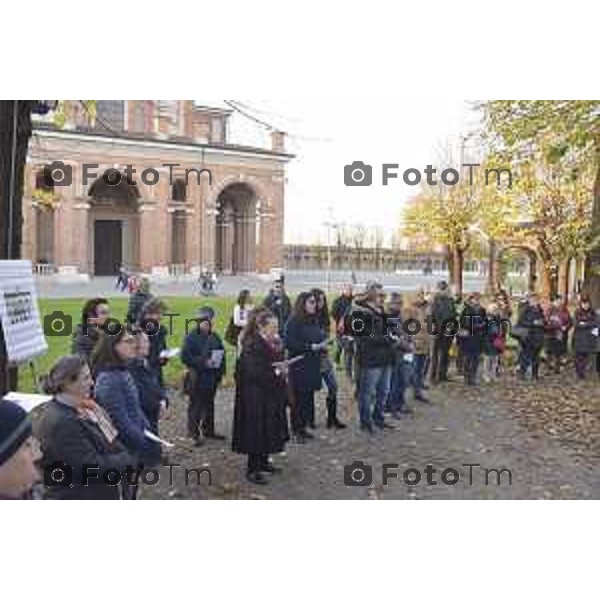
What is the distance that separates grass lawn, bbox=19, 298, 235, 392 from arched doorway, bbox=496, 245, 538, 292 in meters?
2.04

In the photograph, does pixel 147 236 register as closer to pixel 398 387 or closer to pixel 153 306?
pixel 153 306

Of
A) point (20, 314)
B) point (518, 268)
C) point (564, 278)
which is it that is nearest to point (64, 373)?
point (20, 314)

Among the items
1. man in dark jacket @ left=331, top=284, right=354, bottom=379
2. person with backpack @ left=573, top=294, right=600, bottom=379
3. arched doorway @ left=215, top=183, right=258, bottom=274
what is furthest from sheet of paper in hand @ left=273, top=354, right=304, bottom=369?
person with backpack @ left=573, top=294, right=600, bottom=379

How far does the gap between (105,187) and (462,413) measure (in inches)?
119

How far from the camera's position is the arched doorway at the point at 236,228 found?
519 cm

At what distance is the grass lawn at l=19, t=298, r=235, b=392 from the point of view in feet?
15.4

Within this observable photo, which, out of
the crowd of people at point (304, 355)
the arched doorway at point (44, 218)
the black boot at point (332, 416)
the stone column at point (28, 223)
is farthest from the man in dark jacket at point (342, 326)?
the stone column at point (28, 223)

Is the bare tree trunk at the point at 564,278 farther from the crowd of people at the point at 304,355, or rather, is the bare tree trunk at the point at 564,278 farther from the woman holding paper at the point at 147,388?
the woman holding paper at the point at 147,388

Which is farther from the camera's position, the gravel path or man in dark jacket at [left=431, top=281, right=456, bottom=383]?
man in dark jacket at [left=431, top=281, right=456, bottom=383]

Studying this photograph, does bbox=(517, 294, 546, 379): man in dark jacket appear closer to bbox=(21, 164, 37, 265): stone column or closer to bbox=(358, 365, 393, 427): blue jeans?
bbox=(358, 365, 393, 427): blue jeans

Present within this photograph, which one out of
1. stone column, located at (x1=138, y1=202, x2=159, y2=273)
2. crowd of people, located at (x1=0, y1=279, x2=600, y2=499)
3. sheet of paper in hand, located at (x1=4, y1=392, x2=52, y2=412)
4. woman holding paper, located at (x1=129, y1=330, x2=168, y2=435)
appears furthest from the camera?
stone column, located at (x1=138, y1=202, x2=159, y2=273)

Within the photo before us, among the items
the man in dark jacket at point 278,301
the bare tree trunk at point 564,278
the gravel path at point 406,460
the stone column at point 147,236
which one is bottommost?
the gravel path at point 406,460

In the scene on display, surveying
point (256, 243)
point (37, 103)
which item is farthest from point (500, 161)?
point (37, 103)
